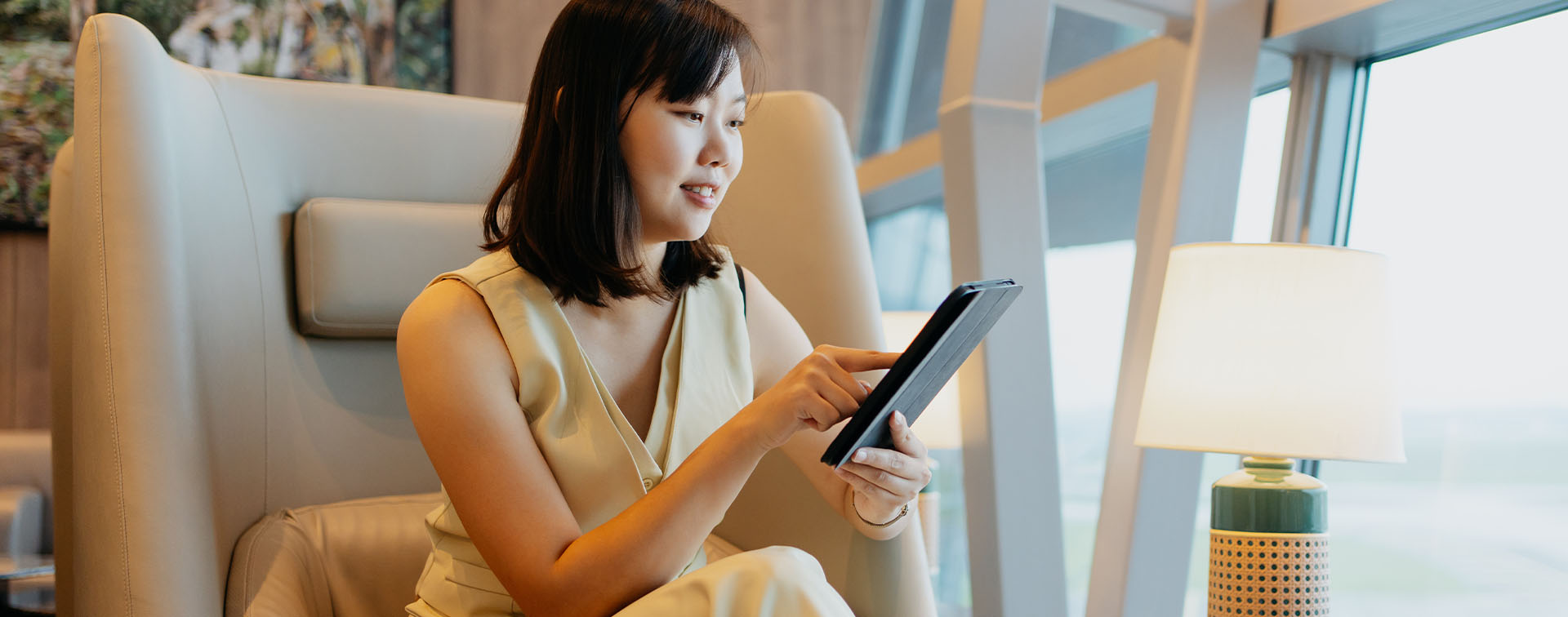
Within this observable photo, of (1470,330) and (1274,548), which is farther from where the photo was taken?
(1470,330)

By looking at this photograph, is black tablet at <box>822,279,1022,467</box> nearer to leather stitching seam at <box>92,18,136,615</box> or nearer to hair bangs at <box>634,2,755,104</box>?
hair bangs at <box>634,2,755,104</box>

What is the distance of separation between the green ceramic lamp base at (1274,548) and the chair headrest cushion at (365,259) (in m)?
1.11

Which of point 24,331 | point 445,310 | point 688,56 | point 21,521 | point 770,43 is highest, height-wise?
point 770,43

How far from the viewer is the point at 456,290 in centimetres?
111

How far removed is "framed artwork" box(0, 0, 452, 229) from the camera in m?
3.29

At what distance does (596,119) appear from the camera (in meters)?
1.11

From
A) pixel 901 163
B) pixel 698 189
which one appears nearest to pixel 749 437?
pixel 698 189

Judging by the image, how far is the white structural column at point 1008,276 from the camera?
1.92m

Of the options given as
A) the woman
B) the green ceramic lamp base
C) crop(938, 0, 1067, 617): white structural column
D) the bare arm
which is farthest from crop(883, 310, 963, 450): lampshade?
the bare arm

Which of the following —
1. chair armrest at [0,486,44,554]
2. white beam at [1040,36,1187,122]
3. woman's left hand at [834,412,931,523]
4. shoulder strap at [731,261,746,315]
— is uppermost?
white beam at [1040,36,1187,122]

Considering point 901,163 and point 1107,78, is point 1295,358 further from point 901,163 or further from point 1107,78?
point 901,163

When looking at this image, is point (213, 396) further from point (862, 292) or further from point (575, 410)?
point (862, 292)

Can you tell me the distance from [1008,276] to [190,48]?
2749 millimetres

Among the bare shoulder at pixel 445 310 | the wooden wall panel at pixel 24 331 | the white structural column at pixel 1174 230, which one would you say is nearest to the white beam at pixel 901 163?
the white structural column at pixel 1174 230
